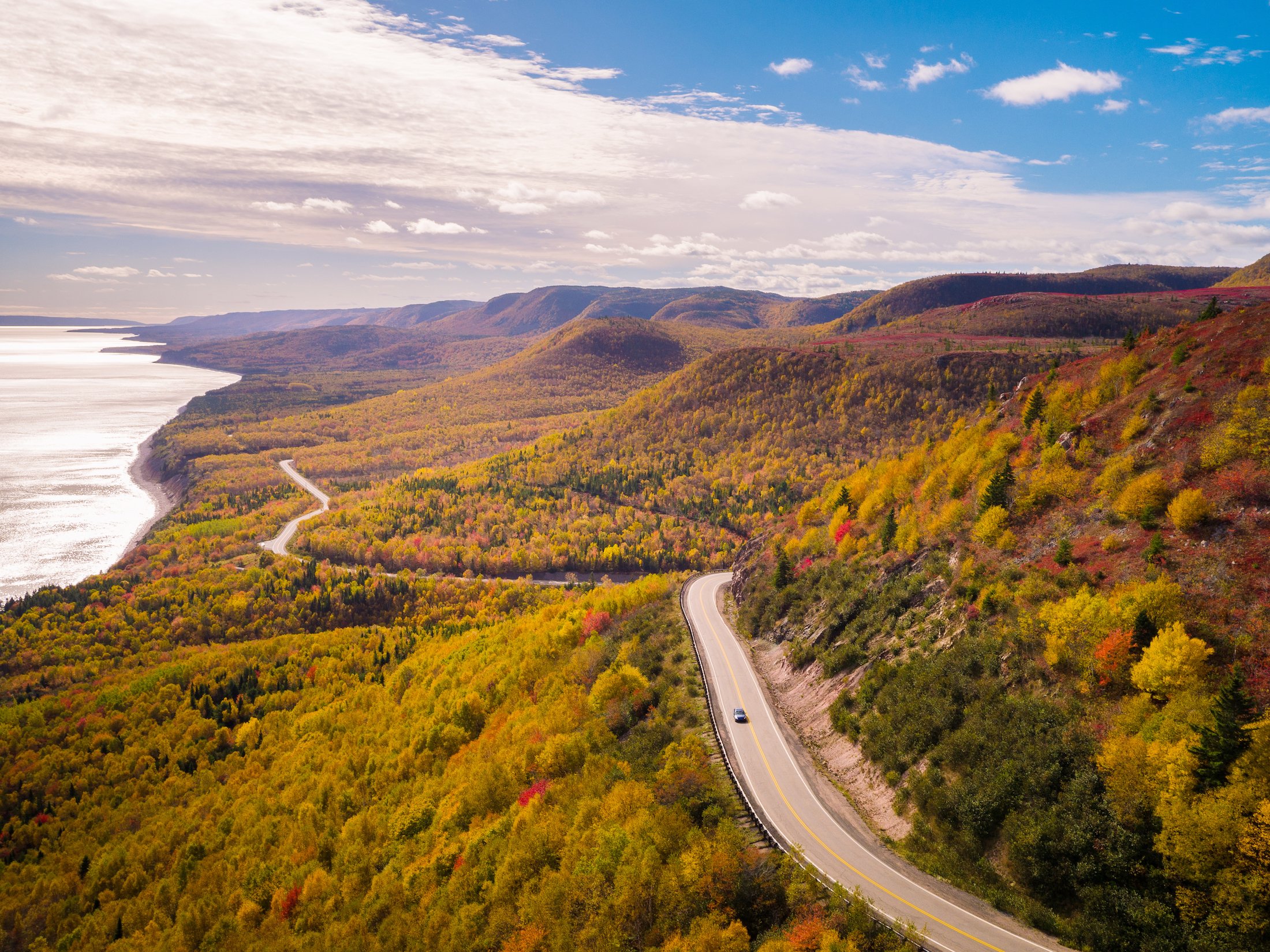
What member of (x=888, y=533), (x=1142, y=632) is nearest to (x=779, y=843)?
(x=1142, y=632)

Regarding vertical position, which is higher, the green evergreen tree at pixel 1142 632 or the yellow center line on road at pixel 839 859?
the green evergreen tree at pixel 1142 632

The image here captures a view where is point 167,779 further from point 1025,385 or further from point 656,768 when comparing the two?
point 1025,385

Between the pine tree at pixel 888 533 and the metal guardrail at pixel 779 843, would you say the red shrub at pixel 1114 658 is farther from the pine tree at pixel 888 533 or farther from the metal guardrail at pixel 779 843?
the pine tree at pixel 888 533

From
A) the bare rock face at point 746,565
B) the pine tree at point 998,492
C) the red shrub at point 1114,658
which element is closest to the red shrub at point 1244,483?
the red shrub at point 1114,658

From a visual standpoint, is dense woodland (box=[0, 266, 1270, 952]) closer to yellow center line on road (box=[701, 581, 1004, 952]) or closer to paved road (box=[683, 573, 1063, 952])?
paved road (box=[683, 573, 1063, 952])

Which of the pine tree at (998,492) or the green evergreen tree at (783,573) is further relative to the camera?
the green evergreen tree at (783,573)

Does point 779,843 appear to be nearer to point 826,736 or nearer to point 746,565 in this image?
point 826,736

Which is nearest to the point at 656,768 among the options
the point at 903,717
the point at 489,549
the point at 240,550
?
the point at 903,717
